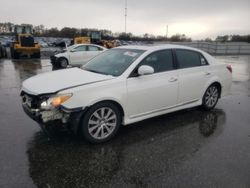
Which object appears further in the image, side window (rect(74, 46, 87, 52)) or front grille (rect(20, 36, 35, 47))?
front grille (rect(20, 36, 35, 47))

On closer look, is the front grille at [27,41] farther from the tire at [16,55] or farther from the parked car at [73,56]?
the parked car at [73,56]

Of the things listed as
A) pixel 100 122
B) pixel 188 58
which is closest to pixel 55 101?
pixel 100 122

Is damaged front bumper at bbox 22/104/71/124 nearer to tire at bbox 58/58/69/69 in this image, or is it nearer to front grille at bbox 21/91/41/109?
front grille at bbox 21/91/41/109

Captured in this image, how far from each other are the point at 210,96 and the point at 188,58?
3.96 feet

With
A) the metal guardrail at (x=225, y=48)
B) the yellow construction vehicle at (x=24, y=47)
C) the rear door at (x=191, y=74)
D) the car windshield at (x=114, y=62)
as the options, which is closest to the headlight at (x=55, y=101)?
the car windshield at (x=114, y=62)

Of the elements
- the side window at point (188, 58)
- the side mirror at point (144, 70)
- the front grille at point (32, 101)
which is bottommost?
the front grille at point (32, 101)

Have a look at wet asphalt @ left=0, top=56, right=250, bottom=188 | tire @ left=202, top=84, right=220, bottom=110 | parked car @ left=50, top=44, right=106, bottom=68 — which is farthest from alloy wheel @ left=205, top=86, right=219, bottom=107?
parked car @ left=50, top=44, right=106, bottom=68

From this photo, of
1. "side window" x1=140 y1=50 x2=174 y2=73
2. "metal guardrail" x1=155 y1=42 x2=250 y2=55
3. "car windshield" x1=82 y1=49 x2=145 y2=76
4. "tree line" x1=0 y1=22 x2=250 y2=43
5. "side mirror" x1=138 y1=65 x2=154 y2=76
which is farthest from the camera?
"tree line" x1=0 y1=22 x2=250 y2=43

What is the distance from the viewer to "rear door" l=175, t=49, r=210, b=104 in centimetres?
517

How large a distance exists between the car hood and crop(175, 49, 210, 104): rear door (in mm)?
1749

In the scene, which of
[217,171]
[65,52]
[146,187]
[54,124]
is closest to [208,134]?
[217,171]

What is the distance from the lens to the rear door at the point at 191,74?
17.0ft

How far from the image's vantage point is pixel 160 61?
4.92 meters

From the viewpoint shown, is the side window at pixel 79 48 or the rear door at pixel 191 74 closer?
the rear door at pixel 191 74
